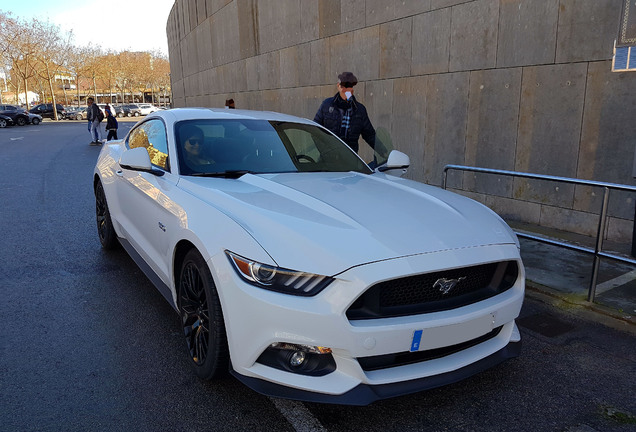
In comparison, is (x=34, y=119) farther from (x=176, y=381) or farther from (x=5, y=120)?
(x=176, y=381)

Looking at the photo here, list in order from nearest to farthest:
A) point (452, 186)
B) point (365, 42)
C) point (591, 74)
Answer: point (591, 74)
point (452, 186)
point (365, 42)

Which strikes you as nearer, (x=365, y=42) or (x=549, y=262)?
(x=549, y=262)

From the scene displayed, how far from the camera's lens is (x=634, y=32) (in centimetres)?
441

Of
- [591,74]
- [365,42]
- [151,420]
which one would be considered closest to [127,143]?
[151,420]

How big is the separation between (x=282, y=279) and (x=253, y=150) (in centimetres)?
171

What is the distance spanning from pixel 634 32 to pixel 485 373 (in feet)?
11.5

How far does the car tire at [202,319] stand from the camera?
259 centimetres

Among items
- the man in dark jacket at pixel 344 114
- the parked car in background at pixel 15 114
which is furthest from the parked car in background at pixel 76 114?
the man in dark jacket at pixel 344 114

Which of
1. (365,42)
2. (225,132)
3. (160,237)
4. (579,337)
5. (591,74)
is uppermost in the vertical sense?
(365,42)

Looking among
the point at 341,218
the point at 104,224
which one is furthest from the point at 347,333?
the point at 104,224

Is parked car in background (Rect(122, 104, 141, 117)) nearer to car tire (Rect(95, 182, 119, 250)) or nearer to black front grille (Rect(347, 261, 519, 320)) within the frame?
car tire (Rect(95, 182, 119, 250))

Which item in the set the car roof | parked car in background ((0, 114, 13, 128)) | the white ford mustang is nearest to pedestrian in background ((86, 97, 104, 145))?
the car roof

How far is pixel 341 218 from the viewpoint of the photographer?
8.61 feet

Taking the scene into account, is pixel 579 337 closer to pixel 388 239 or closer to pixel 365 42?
pixel 388 239
